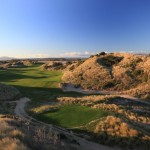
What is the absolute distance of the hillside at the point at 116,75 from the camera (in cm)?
4856

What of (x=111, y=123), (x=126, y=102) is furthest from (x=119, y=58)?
(x=111, y=123)

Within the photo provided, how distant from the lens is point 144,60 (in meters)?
57.5

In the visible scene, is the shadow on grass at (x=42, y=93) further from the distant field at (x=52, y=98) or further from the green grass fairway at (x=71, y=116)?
the green grass fairway at (x=71, y=116)

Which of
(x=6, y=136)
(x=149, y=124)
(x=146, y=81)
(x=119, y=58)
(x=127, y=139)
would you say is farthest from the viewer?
(x=119, y=58)

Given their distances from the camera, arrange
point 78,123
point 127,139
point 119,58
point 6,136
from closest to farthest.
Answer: point 6,136 < point 127,139 < point 78,123 < point 119,58

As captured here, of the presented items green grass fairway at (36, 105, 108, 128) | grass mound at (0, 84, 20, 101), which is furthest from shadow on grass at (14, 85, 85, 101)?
green grass fairway at (36, 105, 108, 128)

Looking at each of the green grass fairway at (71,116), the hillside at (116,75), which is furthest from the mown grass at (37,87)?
the green grass fairway at (71,116)

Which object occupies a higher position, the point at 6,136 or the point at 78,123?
the point at 6,136

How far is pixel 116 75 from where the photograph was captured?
52.9 meters

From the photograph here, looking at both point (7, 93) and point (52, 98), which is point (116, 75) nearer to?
point (52, 98)

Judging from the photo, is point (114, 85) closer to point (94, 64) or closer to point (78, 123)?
point (94, 64)

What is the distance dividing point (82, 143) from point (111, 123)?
11.1 feet

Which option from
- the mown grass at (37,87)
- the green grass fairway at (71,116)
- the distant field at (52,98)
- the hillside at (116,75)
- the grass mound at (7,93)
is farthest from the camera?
the hillside at (116,75)

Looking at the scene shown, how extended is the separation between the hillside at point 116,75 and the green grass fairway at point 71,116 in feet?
60.0
